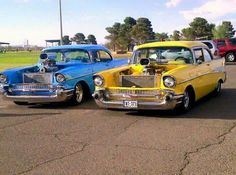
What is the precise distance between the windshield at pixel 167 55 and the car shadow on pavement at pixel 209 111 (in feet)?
3.58

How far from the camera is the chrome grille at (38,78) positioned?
983cm

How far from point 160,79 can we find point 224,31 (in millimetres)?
70841

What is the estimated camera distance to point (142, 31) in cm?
6781

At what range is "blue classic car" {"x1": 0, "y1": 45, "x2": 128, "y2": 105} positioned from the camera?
955 cm

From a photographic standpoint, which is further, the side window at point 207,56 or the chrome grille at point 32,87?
the side window at point 207,56

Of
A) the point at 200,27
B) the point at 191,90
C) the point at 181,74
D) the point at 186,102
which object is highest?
the point at 200,27

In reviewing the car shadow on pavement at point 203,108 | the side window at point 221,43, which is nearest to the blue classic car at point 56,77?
the car shadow on pavement at point 203,108

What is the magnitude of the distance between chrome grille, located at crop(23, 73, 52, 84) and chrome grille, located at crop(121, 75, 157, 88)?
6.24 ft

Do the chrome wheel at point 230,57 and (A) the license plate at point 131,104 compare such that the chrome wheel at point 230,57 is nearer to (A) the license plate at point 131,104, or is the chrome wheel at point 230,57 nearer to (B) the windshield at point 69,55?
(B) the windshield at point 69,55

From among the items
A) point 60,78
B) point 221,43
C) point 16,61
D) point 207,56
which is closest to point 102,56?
point 60,78

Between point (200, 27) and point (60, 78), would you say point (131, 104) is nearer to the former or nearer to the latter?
point (60, 78)

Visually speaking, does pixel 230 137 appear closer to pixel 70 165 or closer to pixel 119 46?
pixel 70 165

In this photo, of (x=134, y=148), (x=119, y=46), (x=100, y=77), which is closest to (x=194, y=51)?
(x=100, y=77)

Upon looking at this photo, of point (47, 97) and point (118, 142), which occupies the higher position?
point (47, 97)
